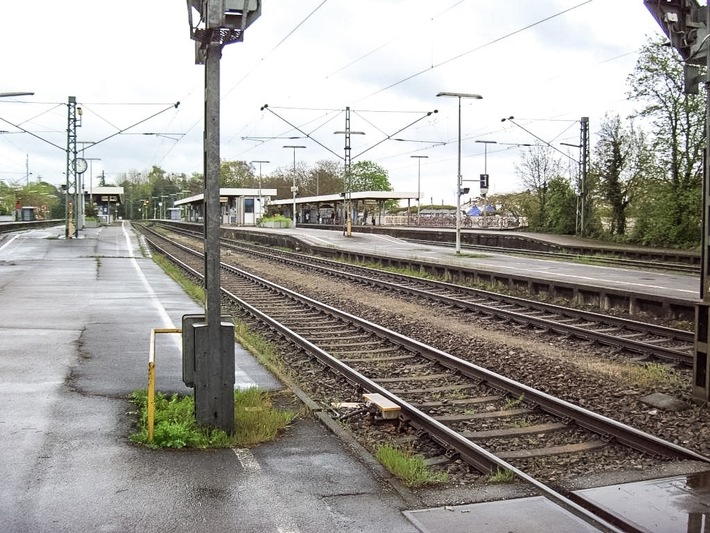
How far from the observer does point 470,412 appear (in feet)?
26.3

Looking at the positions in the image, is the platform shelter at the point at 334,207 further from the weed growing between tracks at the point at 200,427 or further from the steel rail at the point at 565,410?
the weed growing between tracks at the point at 200,427

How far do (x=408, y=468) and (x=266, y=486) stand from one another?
1104mm

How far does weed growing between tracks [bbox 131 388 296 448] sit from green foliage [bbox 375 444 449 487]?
113 cm

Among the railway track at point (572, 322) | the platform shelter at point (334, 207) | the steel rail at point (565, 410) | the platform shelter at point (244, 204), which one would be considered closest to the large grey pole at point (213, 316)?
the steel rail at point (565, 410)

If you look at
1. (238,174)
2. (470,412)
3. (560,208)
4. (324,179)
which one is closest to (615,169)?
(560,208)

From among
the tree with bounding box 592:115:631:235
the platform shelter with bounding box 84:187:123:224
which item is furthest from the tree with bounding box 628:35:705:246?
the platform shelter with bounding box 84:187:123:224

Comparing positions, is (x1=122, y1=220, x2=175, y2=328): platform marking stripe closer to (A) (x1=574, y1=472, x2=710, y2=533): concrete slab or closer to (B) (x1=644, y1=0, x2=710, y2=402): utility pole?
(B) (x1=644, y1=0, x2=710, y2=402): utility pole

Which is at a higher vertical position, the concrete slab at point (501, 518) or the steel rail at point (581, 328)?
the steel rail at point (581, 328)

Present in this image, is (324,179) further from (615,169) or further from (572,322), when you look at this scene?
(572,322)

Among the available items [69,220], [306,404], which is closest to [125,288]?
[306,404]

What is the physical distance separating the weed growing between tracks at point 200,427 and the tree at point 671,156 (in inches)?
1201

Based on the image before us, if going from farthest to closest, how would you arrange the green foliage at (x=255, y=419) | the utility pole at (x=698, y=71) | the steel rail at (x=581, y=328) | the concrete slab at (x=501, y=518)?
1. the steel rail at (x=581, y=328)
2. the utility pole at (x=698, y=71)
3. the green foliage at (x=255, y=419)
4. the concrete slab at (x=501, y=518)

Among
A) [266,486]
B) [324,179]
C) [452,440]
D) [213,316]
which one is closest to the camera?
[266,486]

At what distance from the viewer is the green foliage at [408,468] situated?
5569mm
